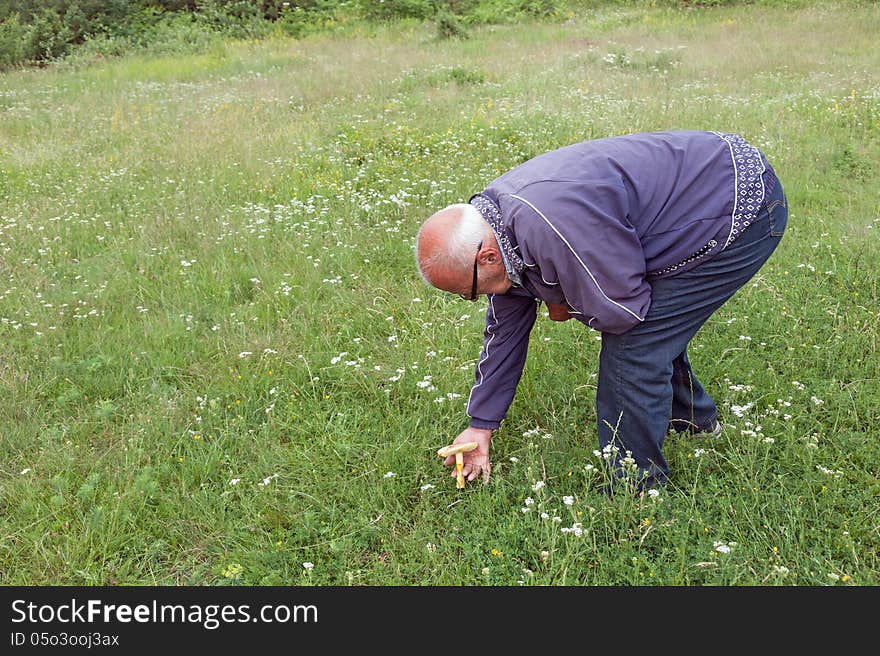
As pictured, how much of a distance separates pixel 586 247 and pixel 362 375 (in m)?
1.94

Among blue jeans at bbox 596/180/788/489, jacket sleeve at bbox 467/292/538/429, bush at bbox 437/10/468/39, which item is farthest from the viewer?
bush at bbox 437/10/468/39

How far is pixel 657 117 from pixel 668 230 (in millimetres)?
5808

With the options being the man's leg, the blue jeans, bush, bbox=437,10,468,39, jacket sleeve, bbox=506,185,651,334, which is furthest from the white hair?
bush, bbox=437,10,468,39

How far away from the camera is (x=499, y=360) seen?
321 cm

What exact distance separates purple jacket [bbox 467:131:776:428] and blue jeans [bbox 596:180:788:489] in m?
0.08

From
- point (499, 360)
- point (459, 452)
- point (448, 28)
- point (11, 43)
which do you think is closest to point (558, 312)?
point (499, 360)

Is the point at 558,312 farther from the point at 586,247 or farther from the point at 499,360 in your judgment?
the point at 586,247

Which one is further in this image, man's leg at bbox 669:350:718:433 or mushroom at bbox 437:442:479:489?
man's leg at bbox 669:350:718:433

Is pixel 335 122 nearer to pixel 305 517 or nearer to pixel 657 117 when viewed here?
pixel 657 117

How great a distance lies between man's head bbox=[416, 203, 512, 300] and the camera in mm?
2656

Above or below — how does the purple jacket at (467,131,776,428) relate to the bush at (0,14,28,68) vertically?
below

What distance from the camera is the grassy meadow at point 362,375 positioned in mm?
2990

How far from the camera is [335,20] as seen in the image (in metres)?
18.7

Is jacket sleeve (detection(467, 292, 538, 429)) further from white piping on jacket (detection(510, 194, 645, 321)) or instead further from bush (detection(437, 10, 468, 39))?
bush (detection(437, 10, 468, 39))
